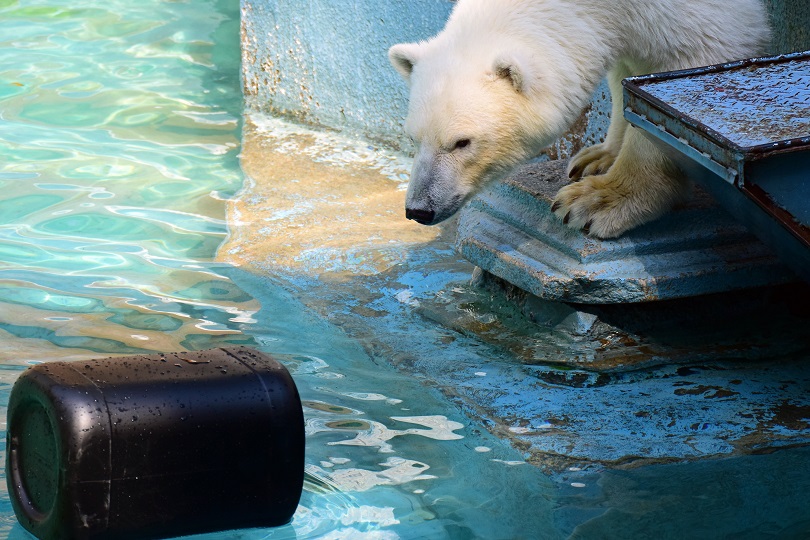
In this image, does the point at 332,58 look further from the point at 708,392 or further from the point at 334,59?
the point at 708,392

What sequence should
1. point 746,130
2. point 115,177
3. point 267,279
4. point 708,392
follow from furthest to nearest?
point 115,177 → point 267,279 → point 708,392 → point 746,130

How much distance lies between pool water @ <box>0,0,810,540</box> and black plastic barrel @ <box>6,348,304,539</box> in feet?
0.48

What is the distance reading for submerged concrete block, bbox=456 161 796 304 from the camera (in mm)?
3008

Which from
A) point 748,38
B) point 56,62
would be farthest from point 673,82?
point 56,62

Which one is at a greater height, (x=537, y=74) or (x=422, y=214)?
(x=537, y=74)

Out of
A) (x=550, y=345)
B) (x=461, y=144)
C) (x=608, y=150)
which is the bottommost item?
(x=550, y=345)

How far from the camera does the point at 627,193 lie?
9.96ft

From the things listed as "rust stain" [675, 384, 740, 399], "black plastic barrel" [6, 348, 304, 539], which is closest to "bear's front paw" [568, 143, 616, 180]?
"rust stain" [675, 384, 740, 399]

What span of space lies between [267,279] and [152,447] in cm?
197

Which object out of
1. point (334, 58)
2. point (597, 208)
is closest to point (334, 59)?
point (334, 58)

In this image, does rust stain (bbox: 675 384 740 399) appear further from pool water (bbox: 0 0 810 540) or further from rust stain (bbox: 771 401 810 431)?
pool water (bbox: 0 0 810 540)

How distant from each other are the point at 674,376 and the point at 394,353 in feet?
2.75

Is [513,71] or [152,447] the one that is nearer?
[152,447]

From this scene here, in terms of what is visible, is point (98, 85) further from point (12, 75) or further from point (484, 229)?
point (484, 229)
